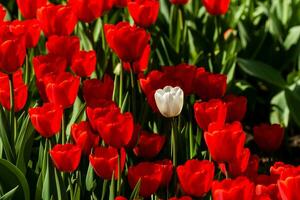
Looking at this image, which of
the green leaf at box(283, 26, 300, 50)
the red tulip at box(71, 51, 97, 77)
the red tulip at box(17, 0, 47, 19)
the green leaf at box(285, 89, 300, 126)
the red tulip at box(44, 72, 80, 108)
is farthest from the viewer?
the green leaf at box(283, 26, 300, 50)

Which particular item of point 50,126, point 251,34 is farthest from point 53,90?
point 251,34

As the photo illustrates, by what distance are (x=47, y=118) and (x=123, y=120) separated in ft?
0.82

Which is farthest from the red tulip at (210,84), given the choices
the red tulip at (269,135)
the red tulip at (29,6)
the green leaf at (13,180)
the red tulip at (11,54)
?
the red tulip at (29,6)

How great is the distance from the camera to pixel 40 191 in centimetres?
246

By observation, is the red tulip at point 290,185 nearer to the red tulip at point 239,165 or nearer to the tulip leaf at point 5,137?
the red tulip at point 239,165

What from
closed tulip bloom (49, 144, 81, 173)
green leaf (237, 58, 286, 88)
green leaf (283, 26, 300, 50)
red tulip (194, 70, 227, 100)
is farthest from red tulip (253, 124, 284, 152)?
green leaf (283, 26, 300, 50)

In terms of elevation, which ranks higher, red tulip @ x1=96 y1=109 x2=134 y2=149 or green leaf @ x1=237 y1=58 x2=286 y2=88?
red tulip @ x1=96 y1=109 x2=134 y2=149

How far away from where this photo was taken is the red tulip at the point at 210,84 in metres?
2.79

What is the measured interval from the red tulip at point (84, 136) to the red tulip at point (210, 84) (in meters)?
0.50

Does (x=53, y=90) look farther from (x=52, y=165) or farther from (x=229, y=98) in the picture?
(x=229, y=98)

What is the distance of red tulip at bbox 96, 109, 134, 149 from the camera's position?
2.27 m

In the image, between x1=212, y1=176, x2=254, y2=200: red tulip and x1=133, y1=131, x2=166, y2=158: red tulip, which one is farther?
x1=133, y1=131, x2=166, y2=158: red tulip

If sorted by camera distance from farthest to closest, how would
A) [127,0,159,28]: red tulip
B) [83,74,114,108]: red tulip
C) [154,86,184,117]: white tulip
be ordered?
[127,0,159,28]: red tulip → [83,74,114,108]: red tulip → [154,86,184,117]: white tulip

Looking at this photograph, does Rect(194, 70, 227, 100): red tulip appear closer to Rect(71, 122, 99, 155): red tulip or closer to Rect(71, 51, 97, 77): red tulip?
Rect(71, 51, 97, 77): red tulip
